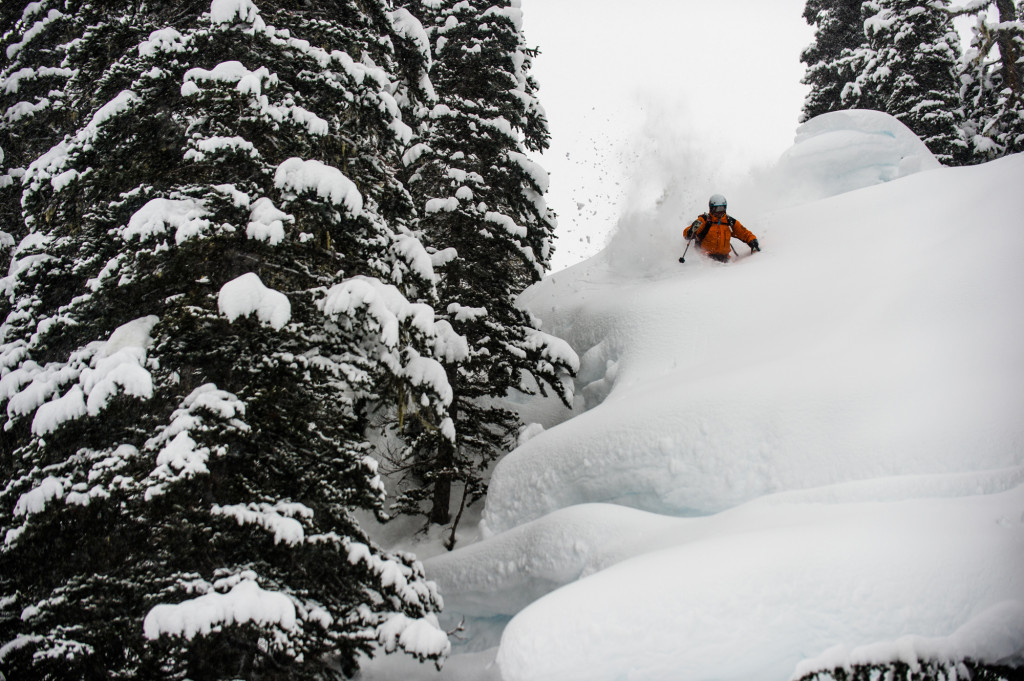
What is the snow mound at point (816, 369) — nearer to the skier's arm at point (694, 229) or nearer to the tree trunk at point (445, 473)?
the skier's arm at point (694, 229)

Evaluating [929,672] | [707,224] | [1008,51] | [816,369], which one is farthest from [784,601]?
[1008,51]

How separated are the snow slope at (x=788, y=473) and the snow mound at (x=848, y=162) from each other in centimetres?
265

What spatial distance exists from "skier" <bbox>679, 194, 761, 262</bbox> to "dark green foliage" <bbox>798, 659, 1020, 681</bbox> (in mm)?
7807

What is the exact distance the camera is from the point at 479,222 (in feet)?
34.3

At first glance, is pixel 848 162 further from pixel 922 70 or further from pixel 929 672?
pixel 929 672

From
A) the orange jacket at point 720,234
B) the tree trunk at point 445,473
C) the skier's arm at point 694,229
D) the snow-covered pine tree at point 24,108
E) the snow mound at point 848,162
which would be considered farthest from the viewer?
the snow mound at point 848,162

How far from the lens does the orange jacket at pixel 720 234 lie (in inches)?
401

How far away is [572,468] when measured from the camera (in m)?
6.80

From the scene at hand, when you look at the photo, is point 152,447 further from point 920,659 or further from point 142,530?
point 920,659

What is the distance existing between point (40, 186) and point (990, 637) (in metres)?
8.79

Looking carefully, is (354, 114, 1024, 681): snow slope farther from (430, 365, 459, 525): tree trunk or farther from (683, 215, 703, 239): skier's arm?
(430, 365, 459, 525): tree trunk

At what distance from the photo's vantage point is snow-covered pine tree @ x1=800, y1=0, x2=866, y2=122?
22.5 meters

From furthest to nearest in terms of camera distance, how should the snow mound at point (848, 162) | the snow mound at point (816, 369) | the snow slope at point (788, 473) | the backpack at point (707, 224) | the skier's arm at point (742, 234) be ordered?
the snow mound at point (848, 162) < the backpack at point (707, 224) < the skier's arm at point (742, 234) < the snow mound at point (816, 369) < the snow slope at point (788, 473)

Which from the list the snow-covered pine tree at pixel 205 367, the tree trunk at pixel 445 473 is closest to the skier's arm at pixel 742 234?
the tree trunk at pixel 445 473
